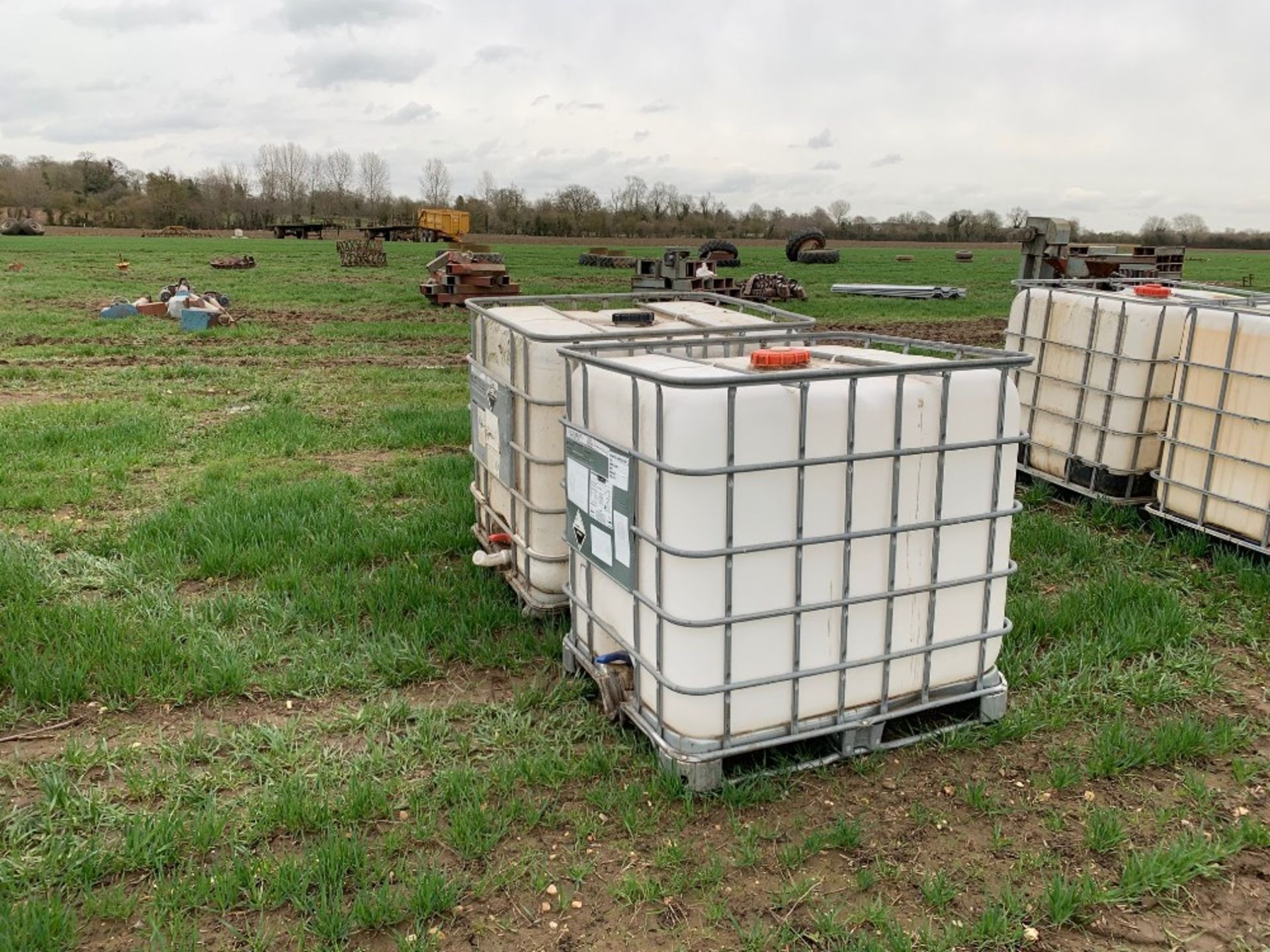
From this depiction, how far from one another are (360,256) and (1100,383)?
32.2 m

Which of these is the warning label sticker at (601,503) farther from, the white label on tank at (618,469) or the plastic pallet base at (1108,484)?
the plastic pallet base at (1108,484)

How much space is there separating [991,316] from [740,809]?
69.0ft

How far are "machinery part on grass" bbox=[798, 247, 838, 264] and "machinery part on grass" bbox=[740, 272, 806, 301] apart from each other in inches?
691

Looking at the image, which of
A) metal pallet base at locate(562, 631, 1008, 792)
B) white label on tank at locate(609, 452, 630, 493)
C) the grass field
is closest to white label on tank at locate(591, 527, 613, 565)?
white label on tank at locate(609, 452, 630, 493)

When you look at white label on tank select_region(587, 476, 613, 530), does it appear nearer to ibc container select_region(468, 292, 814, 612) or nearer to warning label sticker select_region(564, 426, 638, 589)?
warning label sticker select_region(564, 426, 638, 589)

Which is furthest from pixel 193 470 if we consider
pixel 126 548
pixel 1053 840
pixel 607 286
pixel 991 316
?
pixel 607 286

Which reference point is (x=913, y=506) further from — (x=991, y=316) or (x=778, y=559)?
(x=991, y=316)

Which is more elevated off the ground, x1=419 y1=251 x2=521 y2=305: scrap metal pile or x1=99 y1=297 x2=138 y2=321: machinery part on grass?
x1=419 y1=251 x2=521 y2=305: scrap metal pile

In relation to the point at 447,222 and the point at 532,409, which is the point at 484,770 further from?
the point at 447,222

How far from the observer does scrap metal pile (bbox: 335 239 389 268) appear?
34719 mm

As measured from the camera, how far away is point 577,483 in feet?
13.1

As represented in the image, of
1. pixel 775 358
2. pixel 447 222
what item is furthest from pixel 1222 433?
pixel 447 222

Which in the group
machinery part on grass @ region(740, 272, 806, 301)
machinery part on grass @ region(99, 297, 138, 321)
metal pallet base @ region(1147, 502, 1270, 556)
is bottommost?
metal pallet base @ region(1147, 502, 1270, 556)

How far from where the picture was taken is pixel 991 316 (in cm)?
2227
